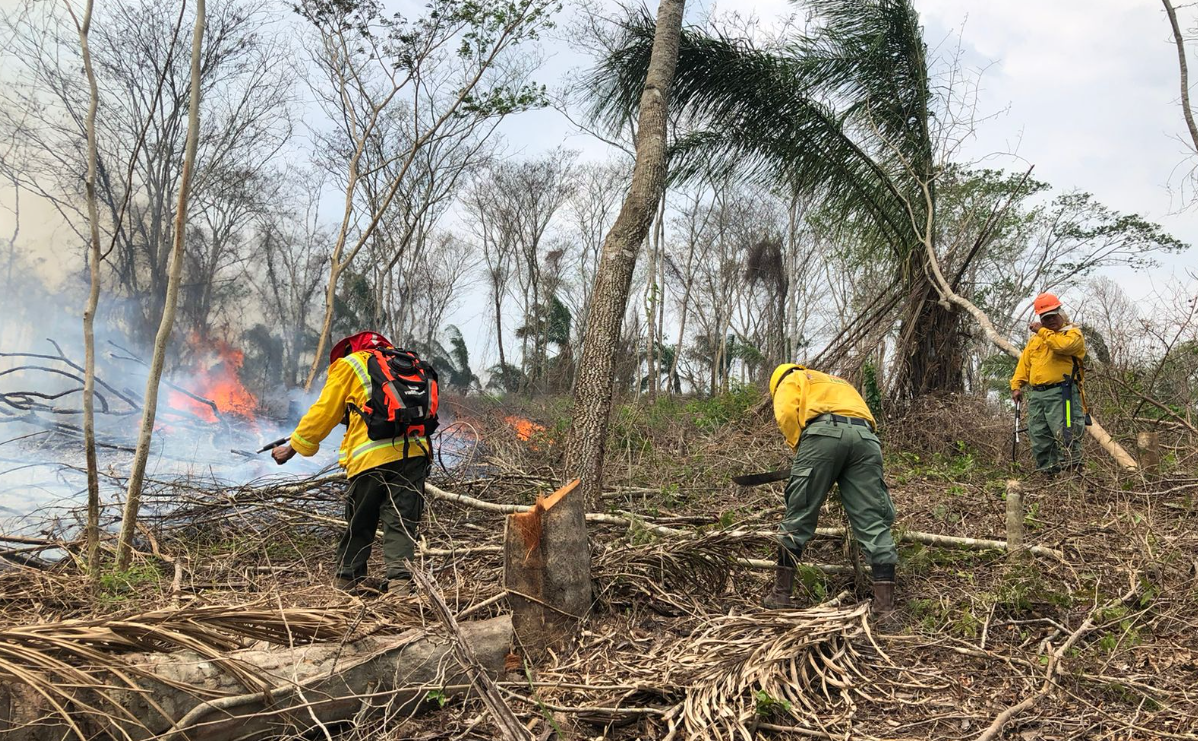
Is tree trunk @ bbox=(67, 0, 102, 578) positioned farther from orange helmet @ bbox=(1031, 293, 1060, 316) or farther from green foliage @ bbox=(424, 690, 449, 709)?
orange helmet @ bbox=(1031, 293, 1060, 316)

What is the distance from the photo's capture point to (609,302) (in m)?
5.27

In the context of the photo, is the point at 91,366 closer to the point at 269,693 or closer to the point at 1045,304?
the point at 269,693

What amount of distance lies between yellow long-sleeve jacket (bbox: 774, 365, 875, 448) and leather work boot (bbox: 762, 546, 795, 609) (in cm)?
65

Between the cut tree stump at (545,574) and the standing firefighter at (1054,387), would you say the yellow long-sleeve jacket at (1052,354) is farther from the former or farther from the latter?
the cut tree stump at (545,574)

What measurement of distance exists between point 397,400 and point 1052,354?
5.68 m

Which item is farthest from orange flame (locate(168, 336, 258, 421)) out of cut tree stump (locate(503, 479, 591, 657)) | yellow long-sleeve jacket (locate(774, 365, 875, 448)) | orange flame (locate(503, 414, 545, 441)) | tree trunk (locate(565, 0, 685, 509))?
yellow long-sleeve jacket (locate(774, 365, 875, 448))

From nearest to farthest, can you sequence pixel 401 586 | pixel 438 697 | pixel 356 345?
pixel 438 697 < pixel 401 586 < pixel 356 345

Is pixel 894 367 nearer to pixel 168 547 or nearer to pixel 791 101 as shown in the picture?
pixel 791 101

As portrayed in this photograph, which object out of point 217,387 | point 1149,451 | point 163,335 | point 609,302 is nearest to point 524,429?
point 609,302

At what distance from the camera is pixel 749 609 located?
3684 millimetres

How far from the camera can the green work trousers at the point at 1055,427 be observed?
621 centimetres

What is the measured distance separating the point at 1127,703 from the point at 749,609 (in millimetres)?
1572

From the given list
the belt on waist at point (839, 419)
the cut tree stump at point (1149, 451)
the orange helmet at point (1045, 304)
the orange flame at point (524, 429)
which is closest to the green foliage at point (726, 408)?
the orange flame at point (524, 429)

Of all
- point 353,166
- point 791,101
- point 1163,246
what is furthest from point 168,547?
point 1163,246
